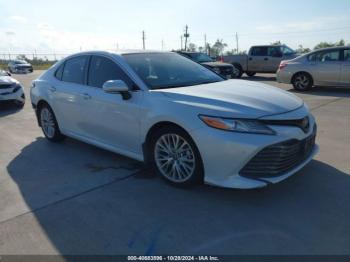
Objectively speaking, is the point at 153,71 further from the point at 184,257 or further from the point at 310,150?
the point at 184,257

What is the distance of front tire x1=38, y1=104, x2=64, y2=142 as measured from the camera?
6.04 meters

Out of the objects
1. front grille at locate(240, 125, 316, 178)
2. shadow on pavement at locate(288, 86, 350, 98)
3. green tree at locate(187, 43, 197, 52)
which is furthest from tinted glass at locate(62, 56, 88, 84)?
green tree at locate(187, 43, 197, 52)

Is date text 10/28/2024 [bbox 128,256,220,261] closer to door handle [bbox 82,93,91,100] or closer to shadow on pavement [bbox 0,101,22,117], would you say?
door handle [bbox 82,93,91,100]

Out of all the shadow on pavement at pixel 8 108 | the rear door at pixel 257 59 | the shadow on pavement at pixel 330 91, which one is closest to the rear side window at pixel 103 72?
the shadow on pavement at pixel 8 108

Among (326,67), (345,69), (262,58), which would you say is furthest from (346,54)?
(262,58)

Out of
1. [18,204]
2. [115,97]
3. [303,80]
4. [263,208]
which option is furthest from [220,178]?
[303,80]

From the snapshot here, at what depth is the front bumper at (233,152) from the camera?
338cm

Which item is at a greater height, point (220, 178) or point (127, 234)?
point (220, 178)

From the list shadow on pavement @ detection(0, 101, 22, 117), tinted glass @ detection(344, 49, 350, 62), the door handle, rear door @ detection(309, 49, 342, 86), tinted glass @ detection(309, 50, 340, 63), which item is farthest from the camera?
tinted glass @ detection(309, 50, 340, 63)

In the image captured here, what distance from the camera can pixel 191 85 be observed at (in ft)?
14.8

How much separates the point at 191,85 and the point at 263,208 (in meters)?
1.80

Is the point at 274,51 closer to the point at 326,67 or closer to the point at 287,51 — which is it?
the point at 287,51

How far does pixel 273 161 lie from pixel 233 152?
42cm

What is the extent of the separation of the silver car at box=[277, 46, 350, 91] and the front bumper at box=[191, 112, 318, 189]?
8.73 m
